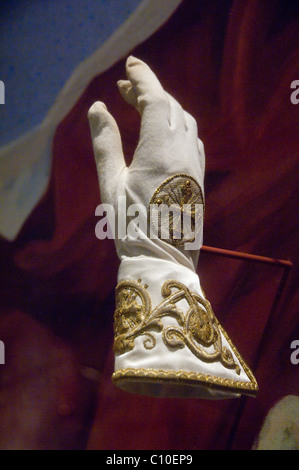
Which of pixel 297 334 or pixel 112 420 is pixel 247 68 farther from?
pixel 112 420

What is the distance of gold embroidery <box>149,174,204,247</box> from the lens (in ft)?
3.83

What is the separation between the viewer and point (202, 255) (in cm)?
158

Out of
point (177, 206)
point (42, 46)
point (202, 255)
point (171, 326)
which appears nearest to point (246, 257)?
point (202, 255)

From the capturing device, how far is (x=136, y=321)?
106 cm

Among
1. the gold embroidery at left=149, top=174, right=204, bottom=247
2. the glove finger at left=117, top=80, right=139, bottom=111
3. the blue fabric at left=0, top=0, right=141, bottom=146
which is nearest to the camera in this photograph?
the gold embroidery at left=149, top=174, right=204, bottom=247

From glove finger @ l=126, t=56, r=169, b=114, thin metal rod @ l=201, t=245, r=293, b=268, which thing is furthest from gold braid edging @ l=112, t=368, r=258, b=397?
glove finger @ l=126, t=56, r=169, b=114

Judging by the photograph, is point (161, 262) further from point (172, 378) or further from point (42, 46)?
point (42, 46)

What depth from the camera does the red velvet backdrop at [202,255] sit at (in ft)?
4.80

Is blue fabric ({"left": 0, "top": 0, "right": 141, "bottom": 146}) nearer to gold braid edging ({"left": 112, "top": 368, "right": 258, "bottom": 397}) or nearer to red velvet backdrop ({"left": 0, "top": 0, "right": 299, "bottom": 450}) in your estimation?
red velvet backdrop ({"left": 0, "top": 0, "right": 299, "bottom": 450})

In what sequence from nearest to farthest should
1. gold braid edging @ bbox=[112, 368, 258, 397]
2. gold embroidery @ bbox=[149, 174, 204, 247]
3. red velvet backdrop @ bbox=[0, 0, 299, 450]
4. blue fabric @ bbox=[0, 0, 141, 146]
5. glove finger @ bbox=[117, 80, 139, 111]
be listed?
gold braid edging @ bbox=[112, 368, 258, 397] < gold embroidery @ bbox=[149, 174, 204, 247] < glove finger @ bbox=[117, 80, 139, 111] < red velvet backdrop @ bbox=[0, 0, 299, 450] < blue fabric @ bbox=[0, 0, 141, 146]

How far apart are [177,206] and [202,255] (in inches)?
16.5

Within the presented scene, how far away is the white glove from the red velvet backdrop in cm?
33
